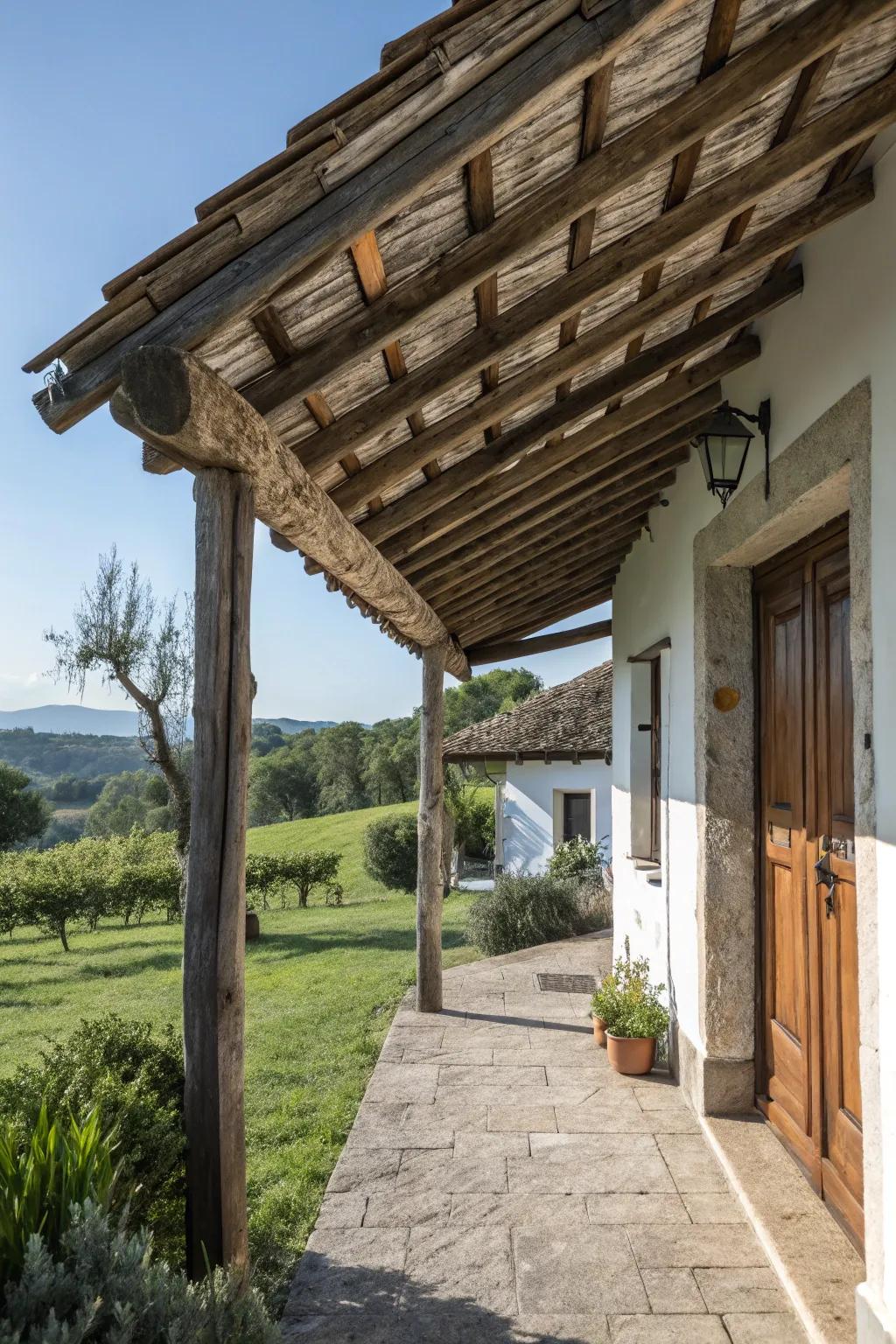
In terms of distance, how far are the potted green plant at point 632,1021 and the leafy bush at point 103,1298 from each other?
3.38 m

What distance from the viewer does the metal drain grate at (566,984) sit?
23.4 feet

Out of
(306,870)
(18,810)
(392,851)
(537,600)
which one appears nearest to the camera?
(537,600)

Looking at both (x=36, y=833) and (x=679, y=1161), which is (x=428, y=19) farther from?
(x=36, y=833)

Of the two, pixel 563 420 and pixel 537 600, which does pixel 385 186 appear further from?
pixel 537 600

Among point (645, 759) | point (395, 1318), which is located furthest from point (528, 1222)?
point (645, 759)

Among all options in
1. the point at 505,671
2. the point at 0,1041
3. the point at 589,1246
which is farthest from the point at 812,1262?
the point at 505,671

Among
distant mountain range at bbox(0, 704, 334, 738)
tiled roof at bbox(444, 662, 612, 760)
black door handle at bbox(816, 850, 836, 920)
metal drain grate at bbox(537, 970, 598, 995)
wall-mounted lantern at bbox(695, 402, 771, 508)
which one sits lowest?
metal drain grate at bbox(537, 970, 598, 995)

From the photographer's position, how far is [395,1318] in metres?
2.80

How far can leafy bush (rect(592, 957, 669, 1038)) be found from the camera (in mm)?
5020

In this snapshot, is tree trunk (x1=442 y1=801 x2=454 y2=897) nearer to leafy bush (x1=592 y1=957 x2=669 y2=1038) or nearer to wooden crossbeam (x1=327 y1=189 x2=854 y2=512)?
leafy bush (x1=592 y1=957 x2=669 y2=1038)

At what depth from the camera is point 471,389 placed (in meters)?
3.17

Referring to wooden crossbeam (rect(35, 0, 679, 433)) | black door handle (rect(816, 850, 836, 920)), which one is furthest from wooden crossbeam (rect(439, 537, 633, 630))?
wooden crossbeam (rect(35, 0, 679, 433))

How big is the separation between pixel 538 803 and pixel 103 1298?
14.4 m

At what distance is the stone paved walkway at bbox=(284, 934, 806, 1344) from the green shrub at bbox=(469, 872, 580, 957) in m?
4.67
